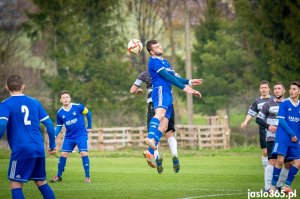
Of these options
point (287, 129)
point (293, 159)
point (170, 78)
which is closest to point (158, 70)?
point (170, 78)

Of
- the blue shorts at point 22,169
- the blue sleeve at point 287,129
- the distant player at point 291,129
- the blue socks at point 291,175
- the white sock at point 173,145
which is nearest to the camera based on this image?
the blue shorts at point 22,169

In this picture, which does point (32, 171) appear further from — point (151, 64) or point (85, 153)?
point (85, 153)

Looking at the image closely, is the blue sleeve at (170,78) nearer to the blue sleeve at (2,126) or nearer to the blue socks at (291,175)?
the blue socks at (291,175)

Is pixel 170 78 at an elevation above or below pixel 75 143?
above

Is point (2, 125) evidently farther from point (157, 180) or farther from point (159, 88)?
point (157, 180)

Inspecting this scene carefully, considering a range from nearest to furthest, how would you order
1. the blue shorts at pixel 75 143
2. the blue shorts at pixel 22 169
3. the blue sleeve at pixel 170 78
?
the blue shorts at pixel 22 169
the blue sleeve at pixel 170 78
the blue shorts at pixel 75 143

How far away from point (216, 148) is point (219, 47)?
12.6 m

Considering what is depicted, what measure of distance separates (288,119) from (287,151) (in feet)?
1.97

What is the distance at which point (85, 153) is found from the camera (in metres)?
19.5

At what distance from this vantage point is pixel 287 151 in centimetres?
1481

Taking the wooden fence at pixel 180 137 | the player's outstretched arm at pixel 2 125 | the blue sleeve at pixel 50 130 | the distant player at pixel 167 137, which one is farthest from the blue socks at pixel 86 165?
the wooden fence at pixel 180 137

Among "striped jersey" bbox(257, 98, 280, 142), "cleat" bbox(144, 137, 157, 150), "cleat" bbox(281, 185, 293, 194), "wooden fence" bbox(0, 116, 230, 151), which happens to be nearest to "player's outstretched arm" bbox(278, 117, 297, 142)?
"cleat" bbox(281, 185, 293, 194)

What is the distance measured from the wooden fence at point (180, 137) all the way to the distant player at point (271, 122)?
20004mm

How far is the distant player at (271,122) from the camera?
49.8ft
